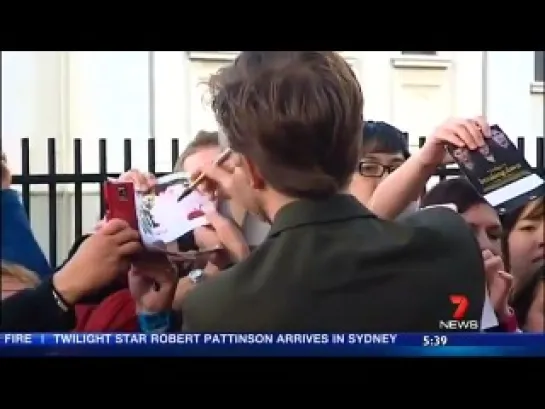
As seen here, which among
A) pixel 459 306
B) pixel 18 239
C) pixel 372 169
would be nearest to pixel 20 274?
pixel 18 239

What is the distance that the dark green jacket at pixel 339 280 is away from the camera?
3.01 m

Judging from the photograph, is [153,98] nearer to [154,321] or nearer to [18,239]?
[18,239]

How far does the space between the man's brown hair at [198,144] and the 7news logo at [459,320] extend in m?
1.13

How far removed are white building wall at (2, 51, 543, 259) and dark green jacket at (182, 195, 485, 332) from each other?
1.49 feet

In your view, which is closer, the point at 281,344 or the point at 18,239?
the point at 281,344

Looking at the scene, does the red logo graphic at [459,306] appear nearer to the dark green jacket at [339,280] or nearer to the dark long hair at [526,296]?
the dark green jacket at [339,280]

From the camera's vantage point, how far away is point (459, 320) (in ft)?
9.91

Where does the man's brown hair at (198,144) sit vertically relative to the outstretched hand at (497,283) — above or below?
above

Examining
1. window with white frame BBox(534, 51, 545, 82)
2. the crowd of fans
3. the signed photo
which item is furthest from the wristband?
window with white frame BBox(534, 51, 545, 82)

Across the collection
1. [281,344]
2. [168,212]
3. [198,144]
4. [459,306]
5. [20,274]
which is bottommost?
[281,344]

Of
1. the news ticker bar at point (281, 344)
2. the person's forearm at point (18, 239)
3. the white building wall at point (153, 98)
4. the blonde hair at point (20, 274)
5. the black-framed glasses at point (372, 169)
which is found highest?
the white building wall at point (153, 98)

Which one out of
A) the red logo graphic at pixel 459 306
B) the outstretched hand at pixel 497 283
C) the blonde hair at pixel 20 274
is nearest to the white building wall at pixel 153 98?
the blonde hair at pixel 20 274

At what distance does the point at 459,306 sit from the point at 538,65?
105cm
